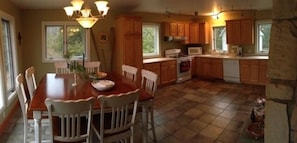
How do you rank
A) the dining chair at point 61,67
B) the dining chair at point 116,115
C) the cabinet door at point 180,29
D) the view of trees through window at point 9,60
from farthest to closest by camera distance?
the cabinet door at point 180,29 < the view of trees through window at point 9,60 < the dining chair at point 61,67 < the dining chair at point 116,115

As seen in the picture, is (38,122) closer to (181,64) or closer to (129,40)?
(129,40)

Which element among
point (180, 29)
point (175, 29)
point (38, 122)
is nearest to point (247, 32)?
point (180, 29)

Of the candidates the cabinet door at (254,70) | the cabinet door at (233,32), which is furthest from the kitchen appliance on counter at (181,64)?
the cabinet door at (254,70)

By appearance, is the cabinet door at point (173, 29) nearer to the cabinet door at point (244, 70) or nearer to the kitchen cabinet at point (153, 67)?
the kitchen cabinet at point (153, 67)

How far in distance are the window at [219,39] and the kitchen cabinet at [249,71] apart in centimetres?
121

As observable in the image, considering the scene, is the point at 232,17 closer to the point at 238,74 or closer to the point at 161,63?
the point at 238,74

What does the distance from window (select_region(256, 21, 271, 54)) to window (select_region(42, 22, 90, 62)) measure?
5.18 m

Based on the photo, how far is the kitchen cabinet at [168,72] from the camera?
23.0ft

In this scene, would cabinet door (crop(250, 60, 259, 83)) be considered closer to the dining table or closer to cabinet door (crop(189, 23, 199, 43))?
cabinet door (crop(189, 23, 199, 43))

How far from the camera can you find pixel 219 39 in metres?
8.31

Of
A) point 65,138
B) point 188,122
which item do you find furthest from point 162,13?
point 65,138

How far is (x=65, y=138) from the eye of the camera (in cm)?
218

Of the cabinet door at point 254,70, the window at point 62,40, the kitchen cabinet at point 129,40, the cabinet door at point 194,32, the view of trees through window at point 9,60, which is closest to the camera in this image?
the view of trees through window at point 9,60

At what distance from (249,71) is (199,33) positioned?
7.38ft
